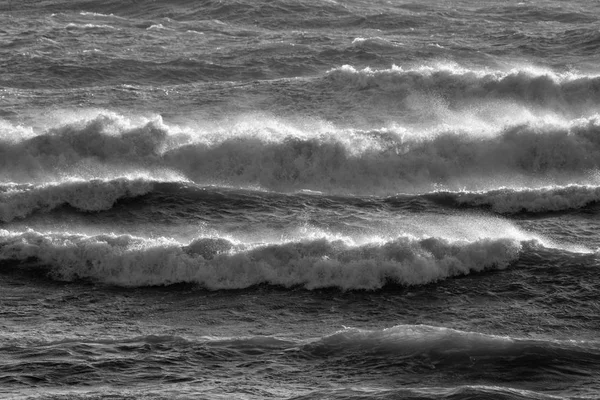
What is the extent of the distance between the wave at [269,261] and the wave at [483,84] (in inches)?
338

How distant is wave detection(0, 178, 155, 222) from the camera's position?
20250 millimetres

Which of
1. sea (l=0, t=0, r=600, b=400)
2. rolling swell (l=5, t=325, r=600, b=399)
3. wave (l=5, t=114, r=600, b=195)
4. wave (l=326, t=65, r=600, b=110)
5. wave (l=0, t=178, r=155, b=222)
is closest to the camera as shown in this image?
rolling swell (l=5, t=325, r=600, b=399)

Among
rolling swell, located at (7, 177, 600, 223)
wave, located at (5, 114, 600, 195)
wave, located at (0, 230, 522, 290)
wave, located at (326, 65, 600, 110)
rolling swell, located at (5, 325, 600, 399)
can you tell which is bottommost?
rolling swell, located at (5, 325, 600, 399)

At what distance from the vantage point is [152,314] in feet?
52.8

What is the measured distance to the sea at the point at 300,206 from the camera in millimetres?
14141

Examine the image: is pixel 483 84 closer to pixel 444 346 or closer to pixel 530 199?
pixel 530 199

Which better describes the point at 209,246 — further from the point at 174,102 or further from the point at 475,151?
the point at 174,102

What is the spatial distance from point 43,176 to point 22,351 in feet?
27.6

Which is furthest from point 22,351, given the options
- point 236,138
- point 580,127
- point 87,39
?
point 87,39

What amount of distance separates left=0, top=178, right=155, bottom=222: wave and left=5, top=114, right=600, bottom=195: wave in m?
1.49

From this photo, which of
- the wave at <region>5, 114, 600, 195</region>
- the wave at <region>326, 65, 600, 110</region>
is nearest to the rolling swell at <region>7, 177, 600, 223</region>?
the wave at <region>5, 114, 600, 195</region>

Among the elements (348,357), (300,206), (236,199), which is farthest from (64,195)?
(348,357)

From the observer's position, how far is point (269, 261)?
1756 centimetres

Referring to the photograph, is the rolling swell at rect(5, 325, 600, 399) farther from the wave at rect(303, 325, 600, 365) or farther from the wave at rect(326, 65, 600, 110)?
the wave at rect(326, 65, 600, 110)
